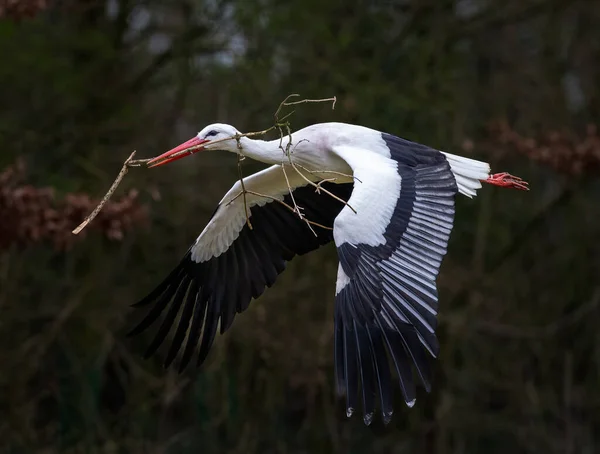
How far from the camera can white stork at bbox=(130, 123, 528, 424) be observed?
574 cm

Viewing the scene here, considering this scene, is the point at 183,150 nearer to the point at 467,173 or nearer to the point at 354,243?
the point at 354,243

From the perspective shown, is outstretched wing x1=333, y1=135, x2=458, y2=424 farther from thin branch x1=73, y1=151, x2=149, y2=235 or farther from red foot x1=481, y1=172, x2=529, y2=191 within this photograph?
thin branch x1=73, y1=151, x2=149, y2=235

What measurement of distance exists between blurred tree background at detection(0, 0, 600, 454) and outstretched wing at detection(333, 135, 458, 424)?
4.04 m

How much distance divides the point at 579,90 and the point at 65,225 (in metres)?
6.52

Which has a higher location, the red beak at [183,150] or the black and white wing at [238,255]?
the red beak at [183,150]

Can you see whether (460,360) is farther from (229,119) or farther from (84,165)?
(84,165)

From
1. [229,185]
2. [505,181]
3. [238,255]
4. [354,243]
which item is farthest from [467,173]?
[229,185]

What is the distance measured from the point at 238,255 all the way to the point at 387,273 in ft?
6.21

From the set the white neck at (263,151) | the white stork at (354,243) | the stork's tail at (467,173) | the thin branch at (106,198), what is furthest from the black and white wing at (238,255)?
the thin branch at (106,198)

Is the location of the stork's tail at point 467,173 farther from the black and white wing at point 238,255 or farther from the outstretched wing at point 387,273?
the black and white wing at point 238,255

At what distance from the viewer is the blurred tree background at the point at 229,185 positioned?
1100cm

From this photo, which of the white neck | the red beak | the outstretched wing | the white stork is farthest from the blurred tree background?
the outstretched wing

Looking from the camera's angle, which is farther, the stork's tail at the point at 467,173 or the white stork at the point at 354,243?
the stork's tail at the point at 467,173

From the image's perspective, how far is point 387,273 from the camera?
19.7 ft
